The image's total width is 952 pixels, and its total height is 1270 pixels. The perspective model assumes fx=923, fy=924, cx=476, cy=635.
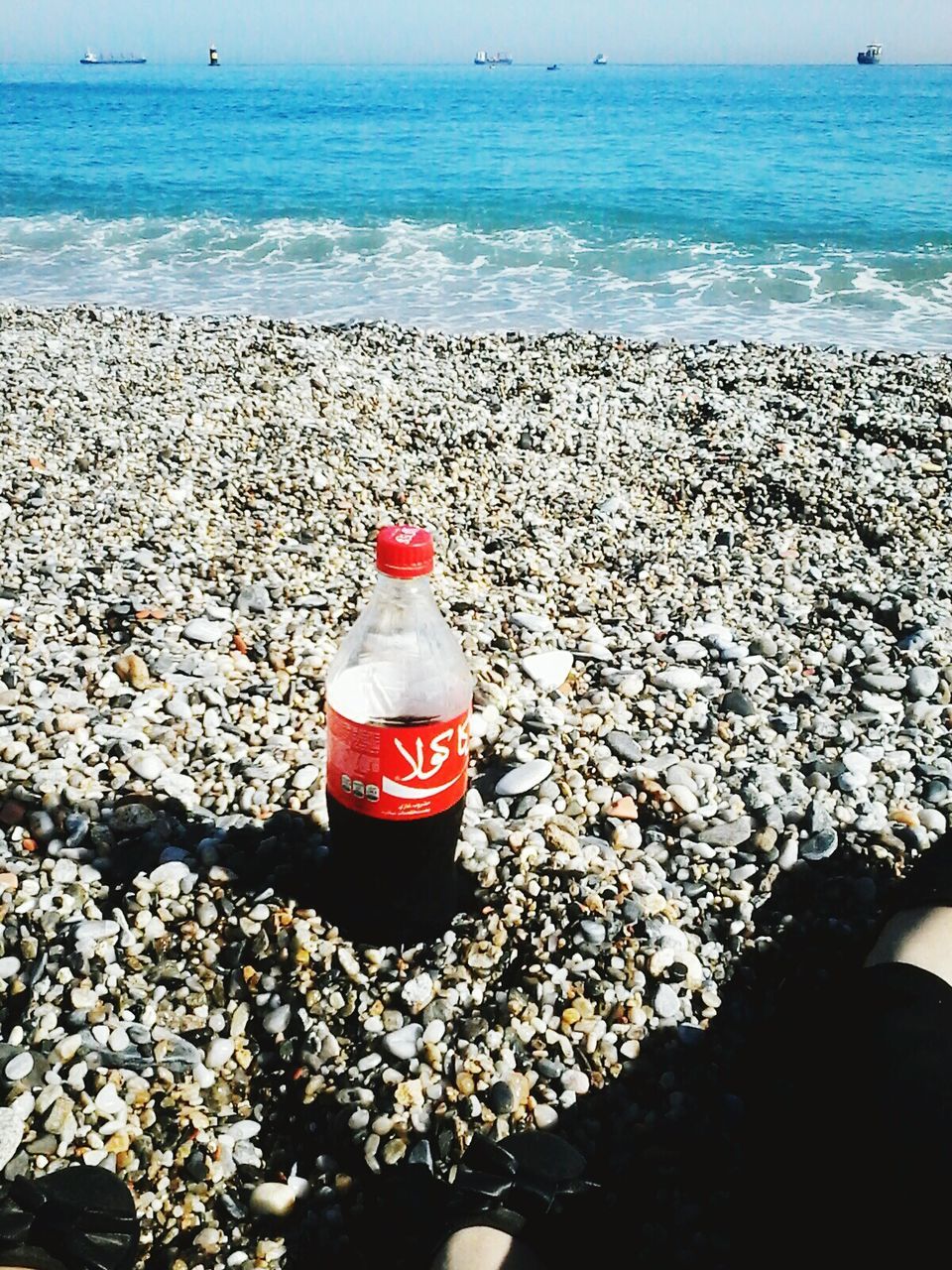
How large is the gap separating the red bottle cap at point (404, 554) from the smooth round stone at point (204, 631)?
77.1 inches

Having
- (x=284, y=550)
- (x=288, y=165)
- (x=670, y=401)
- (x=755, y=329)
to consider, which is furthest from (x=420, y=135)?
(x=284, y=550)

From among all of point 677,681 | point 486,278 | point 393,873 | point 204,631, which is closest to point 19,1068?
point 393,873

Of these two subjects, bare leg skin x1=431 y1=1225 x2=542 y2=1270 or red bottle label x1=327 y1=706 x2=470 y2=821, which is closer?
bare leg skin x1=431 y1=1225 x2=542 y2=1270

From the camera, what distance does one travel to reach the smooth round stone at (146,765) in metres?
2.91

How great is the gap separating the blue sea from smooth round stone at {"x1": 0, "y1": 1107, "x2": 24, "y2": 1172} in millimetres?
9716

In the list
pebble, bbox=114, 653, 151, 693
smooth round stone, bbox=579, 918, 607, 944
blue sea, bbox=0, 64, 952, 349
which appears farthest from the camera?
blue sea, bbox=0, 64, 952, 349

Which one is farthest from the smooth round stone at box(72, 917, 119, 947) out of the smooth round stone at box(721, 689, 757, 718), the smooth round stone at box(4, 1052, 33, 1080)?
the smooth round stone at box(721, 689, 757, 718)

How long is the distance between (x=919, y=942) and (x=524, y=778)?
1254 millimetres

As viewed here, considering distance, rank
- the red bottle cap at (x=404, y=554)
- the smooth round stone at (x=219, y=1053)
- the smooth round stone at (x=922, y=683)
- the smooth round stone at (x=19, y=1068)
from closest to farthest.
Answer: the red bottle cap at (x=404, y=554) < the smooth round stone at (x=19, y=1068) < the smooth round stone at (x=219, y=1053) < the smooth round stone at (x=922, y=683)

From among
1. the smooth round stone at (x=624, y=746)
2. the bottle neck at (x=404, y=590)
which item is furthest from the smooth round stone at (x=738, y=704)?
the bottle neck at (x=404, y=590)

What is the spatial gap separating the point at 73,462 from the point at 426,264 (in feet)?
33.2

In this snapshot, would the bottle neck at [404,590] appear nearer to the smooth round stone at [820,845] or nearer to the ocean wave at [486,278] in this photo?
the smooth round stone at [820,845]

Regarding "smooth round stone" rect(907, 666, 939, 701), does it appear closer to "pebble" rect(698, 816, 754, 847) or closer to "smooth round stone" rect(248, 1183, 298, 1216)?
"pebble" rect(698, 816, 754, 847)

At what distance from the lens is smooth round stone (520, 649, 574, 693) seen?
12.1 ft
